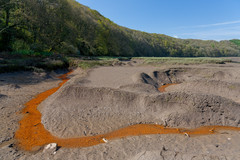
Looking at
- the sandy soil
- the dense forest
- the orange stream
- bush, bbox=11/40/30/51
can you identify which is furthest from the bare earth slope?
bush, bbox=11/40/30/51

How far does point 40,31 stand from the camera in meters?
17.7

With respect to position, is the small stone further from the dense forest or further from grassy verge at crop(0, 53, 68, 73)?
the dense forest

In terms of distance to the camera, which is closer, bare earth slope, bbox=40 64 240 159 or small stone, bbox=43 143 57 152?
small stone, bbox=43 143 57 152

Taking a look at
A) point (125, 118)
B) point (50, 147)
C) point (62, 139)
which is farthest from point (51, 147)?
point (125, 118)

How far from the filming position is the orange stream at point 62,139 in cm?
400

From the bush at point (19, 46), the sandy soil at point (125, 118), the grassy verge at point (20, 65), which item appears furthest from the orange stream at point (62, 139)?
the bush at point (19, 46)

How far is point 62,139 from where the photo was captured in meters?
4.20

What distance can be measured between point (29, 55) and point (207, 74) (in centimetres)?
1942

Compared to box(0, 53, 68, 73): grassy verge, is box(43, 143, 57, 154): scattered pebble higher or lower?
lower

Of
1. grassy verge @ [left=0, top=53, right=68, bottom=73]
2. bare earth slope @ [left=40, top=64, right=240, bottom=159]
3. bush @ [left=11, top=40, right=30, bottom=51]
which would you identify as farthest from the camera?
bush @ [left=11, top=40, right=30, bottom=51]

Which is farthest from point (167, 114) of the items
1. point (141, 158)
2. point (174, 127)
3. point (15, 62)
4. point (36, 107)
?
point (15, 62)

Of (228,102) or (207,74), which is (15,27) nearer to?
(228,102)

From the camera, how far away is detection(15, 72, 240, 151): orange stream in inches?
157

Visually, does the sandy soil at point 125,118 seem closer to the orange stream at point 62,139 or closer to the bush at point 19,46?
the orange stream at point 62,139
